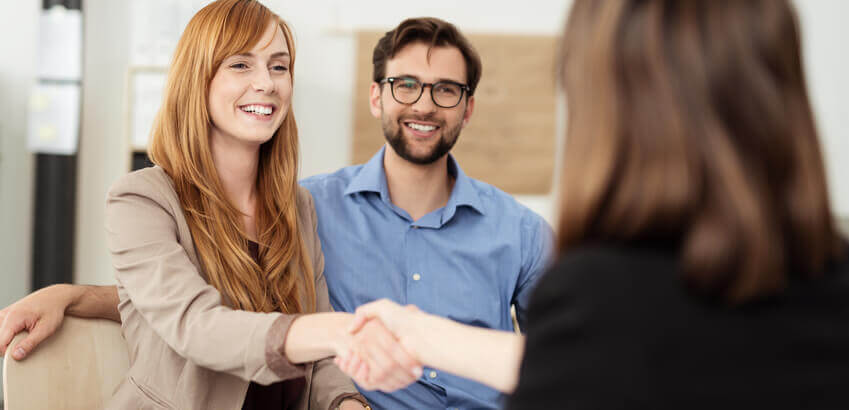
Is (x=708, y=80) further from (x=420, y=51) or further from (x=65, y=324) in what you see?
(x=420, y=51)

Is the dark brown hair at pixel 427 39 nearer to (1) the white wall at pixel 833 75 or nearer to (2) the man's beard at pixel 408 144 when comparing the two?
(2) the man's beard at pixel 408 144

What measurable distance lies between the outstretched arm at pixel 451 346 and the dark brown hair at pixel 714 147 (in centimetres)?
45

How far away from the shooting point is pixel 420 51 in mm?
2166

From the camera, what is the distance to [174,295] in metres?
1.40

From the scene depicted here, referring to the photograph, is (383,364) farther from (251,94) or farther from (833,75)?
(833,75)

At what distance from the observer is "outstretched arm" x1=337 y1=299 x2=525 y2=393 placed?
3.99 ft

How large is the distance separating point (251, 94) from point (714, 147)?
1.21 m

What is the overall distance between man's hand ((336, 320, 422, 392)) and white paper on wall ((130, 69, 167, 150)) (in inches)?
107

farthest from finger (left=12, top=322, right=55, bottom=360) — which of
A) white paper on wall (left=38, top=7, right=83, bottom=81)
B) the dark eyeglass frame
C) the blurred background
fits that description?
white paper on wall (left=38, top=7, right=83, bottom=81)

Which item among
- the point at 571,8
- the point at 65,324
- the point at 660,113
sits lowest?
the point at 65,324

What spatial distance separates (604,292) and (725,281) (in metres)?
0.12

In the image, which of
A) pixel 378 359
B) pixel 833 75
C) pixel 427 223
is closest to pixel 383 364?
pixel 378 359

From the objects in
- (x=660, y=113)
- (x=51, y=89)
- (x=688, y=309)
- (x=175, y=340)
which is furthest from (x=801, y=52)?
(x=51, y=89)

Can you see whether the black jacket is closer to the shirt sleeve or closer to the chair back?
the chair back
